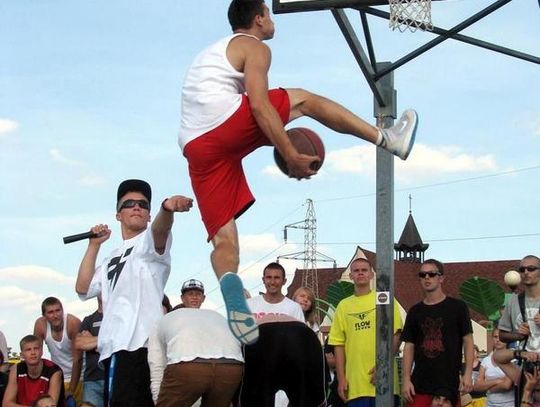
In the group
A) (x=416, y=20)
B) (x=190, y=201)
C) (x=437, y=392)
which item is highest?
(x=416, y=20)

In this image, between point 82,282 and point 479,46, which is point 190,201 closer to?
point 82,282

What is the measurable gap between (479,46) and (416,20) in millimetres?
1812

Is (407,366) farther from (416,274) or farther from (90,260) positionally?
(416,274)

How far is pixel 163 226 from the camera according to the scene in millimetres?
6297

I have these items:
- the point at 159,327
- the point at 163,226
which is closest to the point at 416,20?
the point at 163,226

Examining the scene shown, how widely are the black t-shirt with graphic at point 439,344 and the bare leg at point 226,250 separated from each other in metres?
3.31

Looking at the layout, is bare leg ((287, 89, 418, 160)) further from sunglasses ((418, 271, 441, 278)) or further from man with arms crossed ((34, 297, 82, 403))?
man with arms crossed ((34, 297, 82, 403))

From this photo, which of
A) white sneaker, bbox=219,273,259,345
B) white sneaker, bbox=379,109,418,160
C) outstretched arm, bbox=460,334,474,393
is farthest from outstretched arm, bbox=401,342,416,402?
white sneaker, bbox=219,273,259,345

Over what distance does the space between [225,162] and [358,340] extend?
4365 millimetres

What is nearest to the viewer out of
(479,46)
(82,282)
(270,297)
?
(82,282)

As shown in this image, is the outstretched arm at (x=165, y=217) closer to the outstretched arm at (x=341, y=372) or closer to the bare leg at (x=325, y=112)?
the bare leg at (x=325, y=112)

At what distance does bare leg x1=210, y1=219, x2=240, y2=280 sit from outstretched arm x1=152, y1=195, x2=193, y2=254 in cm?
26

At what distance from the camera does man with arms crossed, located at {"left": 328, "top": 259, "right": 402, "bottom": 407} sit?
9.82 meters

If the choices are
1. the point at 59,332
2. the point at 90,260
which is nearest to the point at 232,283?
the point at 90,260
